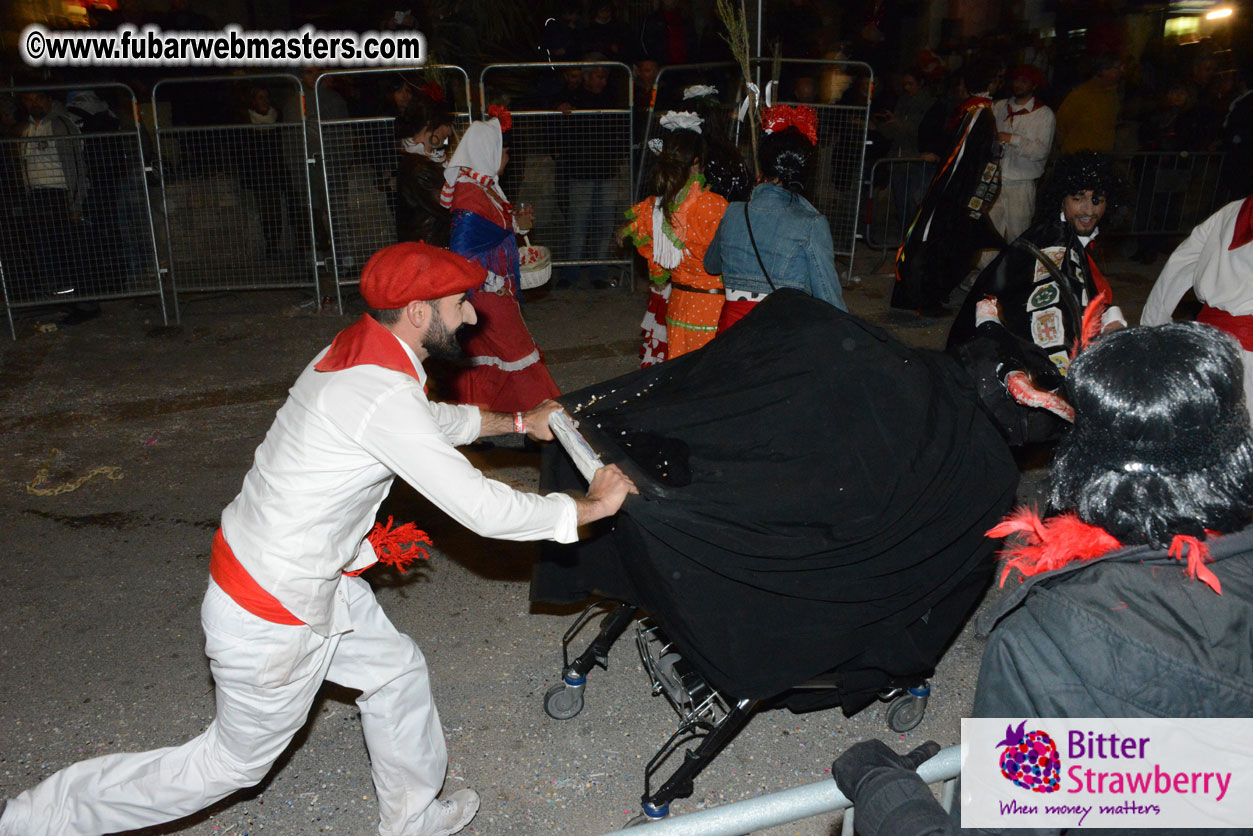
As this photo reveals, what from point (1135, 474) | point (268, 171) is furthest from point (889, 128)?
point (1135, 474)

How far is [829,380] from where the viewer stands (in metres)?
2.87

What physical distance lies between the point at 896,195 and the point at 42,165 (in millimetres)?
8371

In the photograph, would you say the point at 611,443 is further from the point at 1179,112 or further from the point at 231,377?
the point at 1179,112

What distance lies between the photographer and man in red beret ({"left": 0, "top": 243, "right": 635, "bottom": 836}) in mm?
2562

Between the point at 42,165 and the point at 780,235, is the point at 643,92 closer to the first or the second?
the point at 42,165

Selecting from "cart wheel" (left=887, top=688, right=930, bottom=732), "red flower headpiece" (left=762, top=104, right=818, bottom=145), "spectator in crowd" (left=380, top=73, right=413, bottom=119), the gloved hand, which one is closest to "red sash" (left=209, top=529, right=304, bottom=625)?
the gloved hand

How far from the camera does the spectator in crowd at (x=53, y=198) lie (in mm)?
8195

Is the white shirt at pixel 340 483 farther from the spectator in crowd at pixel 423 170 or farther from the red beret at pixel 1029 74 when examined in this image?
the red beret at pixel 1029 74

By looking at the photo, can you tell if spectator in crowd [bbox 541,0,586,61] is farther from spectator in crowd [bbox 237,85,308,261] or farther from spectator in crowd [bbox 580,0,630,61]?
spectator in crowd [bbox 237,85,308,261]

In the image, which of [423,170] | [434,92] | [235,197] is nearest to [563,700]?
[423,170]

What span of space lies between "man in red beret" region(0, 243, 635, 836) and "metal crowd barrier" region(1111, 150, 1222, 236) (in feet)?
33.0

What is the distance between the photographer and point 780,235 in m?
4.59

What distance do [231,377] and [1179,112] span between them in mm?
10198

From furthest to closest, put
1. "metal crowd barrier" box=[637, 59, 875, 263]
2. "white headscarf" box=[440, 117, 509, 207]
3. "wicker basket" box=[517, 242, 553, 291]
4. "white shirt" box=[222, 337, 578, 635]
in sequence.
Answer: "metal crowd barrier" box=[637, 59, 875, 263]
"wicker basket" box=[517, 242, 553, 291]
"white headscarf" box=[440, 117, 509, 207]
"white shirt" box=[222, 337, 578, 635]
